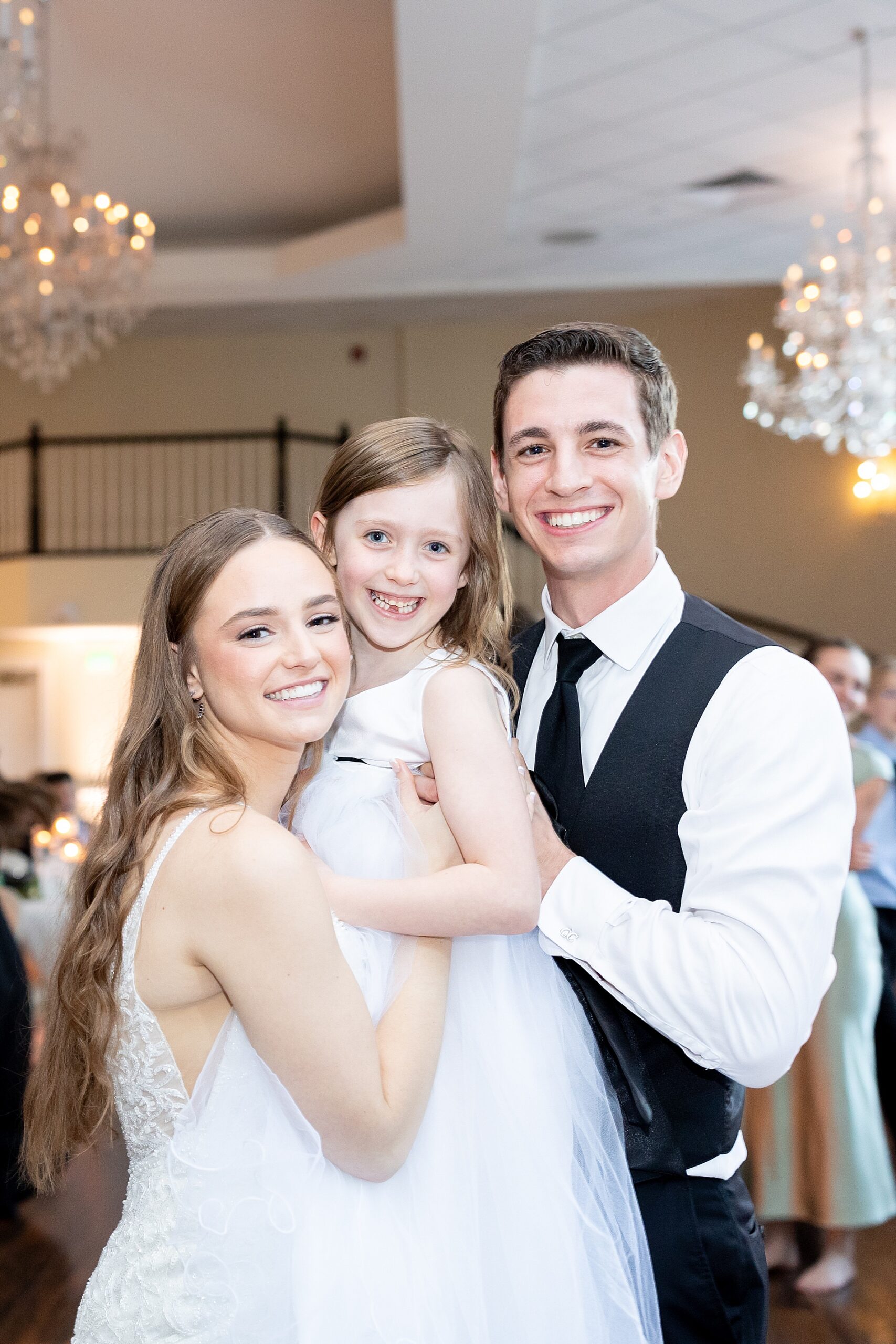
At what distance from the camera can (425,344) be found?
10.8m

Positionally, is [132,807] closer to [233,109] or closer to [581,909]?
[581,909]

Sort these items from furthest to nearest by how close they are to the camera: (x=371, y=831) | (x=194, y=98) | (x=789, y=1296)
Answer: (x=194, y=98)
(x=789, y=1296)
(x=371, y=831)

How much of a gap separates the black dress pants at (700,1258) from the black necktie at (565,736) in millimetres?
481

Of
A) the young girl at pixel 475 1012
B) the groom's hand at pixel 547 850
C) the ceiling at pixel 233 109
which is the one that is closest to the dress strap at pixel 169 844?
the young girl at pixel 475 1012

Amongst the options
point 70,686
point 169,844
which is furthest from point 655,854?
point 70,686

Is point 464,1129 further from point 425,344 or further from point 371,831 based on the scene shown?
point 425,344

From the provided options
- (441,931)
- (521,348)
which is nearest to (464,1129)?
(441,931)

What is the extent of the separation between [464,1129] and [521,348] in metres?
1.03

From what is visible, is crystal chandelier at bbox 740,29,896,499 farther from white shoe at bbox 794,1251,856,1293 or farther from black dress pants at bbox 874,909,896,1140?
white shoe at bbox 794,1251,856,1293

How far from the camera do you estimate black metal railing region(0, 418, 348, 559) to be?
10.5 m

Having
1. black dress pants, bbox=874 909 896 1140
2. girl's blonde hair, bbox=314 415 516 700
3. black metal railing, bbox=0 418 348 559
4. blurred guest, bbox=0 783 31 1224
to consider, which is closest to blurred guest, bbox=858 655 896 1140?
black dress pants, bbox=874 909 896 1140

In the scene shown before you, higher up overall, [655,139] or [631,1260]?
[655,139]

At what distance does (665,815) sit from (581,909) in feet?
0.51

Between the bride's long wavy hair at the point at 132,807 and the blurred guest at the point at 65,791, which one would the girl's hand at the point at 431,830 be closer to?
the bride's long wavy hair at the point at 132,807
